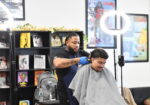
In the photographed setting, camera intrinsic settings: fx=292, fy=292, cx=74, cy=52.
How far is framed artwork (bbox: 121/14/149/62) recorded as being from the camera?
5.44 meters

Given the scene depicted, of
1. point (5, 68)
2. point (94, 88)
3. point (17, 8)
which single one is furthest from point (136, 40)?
point (94, 88)

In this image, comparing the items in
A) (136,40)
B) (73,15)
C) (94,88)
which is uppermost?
(73,15)

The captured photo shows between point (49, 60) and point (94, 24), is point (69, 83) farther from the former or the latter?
point (94, 24)

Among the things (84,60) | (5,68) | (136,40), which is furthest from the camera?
(136,40)

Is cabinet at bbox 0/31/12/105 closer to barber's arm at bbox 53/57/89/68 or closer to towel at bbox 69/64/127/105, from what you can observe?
barber's arm at bbox 53/57/89/68

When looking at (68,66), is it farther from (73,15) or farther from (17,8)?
(73,15)

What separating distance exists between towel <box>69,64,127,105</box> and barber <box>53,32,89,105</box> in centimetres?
11

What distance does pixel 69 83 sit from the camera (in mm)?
2695

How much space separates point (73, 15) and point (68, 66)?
250 centimetres

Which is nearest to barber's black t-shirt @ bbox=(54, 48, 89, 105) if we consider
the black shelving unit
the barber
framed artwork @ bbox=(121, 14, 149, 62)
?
the barber

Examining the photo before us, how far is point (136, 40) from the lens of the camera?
5516 mm

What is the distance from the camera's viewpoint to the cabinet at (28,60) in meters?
4.44

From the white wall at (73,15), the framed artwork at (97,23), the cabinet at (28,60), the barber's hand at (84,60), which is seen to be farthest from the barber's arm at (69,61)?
the framed artwork at (97,23)

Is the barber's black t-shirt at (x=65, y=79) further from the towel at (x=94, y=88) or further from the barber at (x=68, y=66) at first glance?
the towel at (x=94, y=88)
